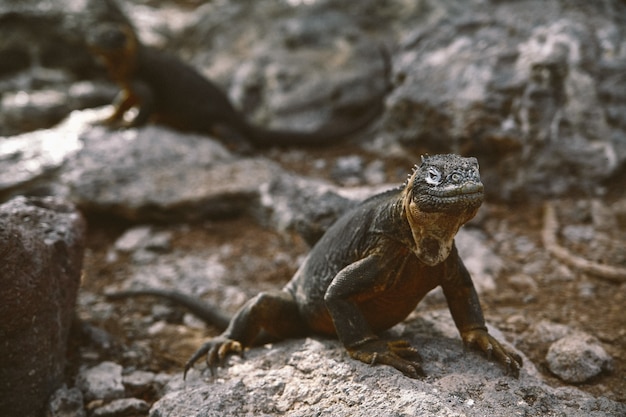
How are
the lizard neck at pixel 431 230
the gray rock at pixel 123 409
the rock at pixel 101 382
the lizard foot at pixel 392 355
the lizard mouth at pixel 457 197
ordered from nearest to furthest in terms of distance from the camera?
the lizard mouth at pixel 457 197
the lizard neck at pixel 431 230
the lizard foot at pixel 392 355
the gray rock at pixel 123 409
the rock at pixel 101 382

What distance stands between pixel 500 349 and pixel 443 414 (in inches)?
21.8

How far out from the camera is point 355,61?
24.0 ft

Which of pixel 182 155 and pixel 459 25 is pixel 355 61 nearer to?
pixel 459 25

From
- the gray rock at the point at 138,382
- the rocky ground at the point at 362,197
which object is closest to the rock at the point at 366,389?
the rocky ground at the point at 362,197

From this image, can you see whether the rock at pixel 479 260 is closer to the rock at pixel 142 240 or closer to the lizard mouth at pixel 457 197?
the lizard mouth at pixel 457 197

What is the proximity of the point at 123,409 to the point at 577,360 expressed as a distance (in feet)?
7.24

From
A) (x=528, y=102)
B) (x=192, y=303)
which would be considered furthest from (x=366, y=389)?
(x=528, y=102)

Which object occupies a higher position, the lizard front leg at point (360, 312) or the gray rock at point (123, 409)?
the lizard front leg at point (360, 312)

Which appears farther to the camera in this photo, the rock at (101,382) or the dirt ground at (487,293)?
the dirt ground at (487,293)

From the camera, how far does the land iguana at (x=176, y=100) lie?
20.9 ft

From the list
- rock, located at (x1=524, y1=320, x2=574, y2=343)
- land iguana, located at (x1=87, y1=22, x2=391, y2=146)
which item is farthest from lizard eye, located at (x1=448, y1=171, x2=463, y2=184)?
land iguana, located at (x1=87, y1=22, x2=391, y2=146)

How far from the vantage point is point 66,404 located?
300 cm

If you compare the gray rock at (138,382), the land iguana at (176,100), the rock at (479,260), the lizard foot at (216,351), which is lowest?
the gray rock at (138,382)

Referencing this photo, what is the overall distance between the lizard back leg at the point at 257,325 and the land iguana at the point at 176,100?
3.46m
